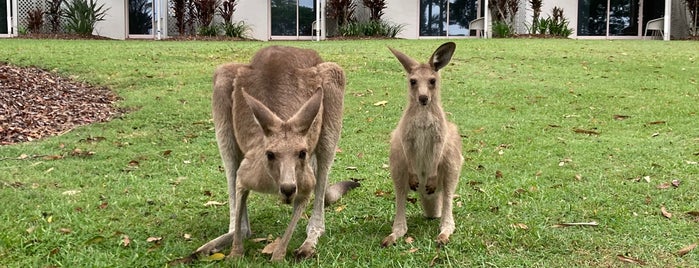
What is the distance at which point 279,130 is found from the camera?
304 cm

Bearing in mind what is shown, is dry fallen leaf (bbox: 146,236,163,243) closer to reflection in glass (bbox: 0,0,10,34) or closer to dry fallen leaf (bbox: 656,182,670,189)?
dry fallen leaf (bbox: 656,182,670,189)

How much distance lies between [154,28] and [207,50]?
6535 millimetres

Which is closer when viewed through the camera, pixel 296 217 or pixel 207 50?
pixel 296 217

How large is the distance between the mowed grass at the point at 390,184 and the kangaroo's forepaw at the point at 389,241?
84 millimetres

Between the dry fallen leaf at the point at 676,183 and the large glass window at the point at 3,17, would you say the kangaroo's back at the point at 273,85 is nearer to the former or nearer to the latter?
the dry fallen leaf at the point at 676,183

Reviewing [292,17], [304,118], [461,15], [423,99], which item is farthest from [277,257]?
[461,15]

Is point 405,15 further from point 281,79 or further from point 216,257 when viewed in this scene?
point 216,257

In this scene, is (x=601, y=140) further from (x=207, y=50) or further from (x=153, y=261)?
(x=207, y=50)

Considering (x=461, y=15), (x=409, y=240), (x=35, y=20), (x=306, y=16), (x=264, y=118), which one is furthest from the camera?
(x=461, y=15)

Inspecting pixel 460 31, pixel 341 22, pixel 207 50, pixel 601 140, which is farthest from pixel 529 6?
pixel 601 140

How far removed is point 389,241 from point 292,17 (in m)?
18.0

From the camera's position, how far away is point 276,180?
9.82 ft

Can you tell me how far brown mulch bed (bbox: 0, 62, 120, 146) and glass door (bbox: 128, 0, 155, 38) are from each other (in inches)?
384

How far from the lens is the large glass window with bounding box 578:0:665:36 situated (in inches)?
861
